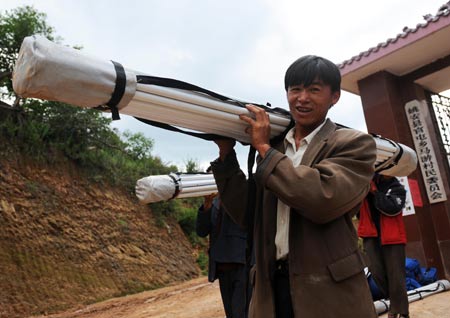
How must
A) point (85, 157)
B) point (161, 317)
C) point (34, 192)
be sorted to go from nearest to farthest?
point (161, 317), point (34, 192), point (85, 157)

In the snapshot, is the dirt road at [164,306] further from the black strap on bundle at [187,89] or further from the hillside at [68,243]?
the black strap on bundle at [187,89]

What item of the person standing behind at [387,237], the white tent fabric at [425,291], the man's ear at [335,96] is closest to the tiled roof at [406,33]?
the person standing behind at [387,237]

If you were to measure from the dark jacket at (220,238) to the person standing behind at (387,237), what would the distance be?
1.35 m

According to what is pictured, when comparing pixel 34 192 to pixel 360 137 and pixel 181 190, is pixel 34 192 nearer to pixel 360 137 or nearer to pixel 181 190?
pixel 181 190

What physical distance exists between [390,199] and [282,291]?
121 inches

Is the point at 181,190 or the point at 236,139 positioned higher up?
the point at 181,190

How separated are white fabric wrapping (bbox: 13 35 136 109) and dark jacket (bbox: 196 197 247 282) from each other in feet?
9.28

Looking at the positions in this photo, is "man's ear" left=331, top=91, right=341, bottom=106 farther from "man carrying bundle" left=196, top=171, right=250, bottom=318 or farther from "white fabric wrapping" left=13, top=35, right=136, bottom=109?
"man carrying bundle" left=196, top=171, right=250, bottom=318

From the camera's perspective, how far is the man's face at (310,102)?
171 cm

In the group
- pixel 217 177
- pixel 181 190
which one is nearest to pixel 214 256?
pixel 181 190

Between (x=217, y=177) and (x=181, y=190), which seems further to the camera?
(x=181, y=190)

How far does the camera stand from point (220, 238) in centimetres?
433

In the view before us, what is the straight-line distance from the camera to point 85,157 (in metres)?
11.4

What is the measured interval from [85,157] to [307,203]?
10764 mm
